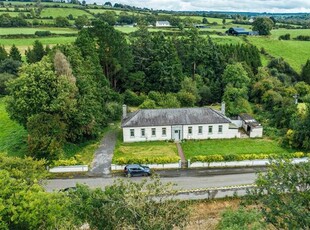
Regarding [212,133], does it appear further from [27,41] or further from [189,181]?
[27,41]

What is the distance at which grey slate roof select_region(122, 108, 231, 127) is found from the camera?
132ft

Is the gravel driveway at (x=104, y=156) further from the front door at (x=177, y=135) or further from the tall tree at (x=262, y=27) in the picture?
the tall tree at (x=262, y=27)

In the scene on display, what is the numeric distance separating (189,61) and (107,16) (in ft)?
218

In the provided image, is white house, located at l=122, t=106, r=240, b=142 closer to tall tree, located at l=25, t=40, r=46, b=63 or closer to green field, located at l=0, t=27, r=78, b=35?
tall tree, located at l=25, t=40, r=46, b=63

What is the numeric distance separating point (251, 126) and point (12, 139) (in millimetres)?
30492

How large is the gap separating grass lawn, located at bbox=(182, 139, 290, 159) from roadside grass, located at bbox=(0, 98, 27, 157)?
19069mm

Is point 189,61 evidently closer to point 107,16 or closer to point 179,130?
point 179,130

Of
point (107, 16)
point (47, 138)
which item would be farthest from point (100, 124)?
point (107, 16)

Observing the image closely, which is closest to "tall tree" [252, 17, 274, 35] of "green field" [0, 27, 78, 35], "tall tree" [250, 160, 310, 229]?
"green field" [0, 27, 78, 35]

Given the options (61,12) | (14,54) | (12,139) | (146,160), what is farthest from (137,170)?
(61,12)

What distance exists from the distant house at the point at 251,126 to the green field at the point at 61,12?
99.8m

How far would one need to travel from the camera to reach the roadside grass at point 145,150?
120 feet

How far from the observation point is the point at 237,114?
1892 inches

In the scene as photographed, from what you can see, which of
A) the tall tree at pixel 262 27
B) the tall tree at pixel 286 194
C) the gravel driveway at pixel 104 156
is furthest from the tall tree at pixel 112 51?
the tall tree at pixel 262 27
